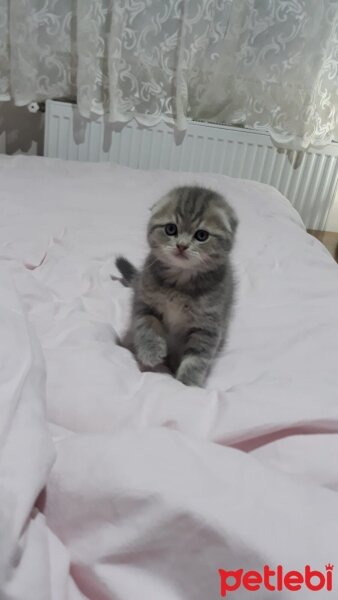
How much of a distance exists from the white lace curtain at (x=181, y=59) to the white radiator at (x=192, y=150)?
59 mm

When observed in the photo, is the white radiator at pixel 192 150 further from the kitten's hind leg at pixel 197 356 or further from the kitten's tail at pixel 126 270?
the kitten's hind leg at pixel 197 356

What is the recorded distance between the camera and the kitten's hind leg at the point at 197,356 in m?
0.84

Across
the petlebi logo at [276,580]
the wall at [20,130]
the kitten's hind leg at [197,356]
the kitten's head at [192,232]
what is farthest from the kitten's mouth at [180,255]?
the wall at [20,130]

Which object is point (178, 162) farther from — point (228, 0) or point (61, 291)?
point (61, 291)

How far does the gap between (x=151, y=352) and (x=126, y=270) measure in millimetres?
335

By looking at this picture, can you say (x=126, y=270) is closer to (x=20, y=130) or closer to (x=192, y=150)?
(x=192, y=150)

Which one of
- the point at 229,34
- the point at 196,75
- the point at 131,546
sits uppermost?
the point at 229,34

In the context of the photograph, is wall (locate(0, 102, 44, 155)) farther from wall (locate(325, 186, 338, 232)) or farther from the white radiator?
wall (locate(325, 186, 338, 232))

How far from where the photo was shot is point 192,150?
77.6 inches

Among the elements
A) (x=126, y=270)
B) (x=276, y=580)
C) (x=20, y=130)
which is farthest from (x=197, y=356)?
(x=20, y=130)

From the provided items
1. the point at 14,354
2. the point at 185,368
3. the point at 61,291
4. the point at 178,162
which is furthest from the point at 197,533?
the point at 178,162

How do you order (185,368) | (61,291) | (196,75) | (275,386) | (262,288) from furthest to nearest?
1. (196,75)
2. (262,288)
3. (61,291)
4. (185,368)
5. (275,386)

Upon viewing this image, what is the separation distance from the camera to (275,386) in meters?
0.75

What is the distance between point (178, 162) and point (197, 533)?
1.74 metres
